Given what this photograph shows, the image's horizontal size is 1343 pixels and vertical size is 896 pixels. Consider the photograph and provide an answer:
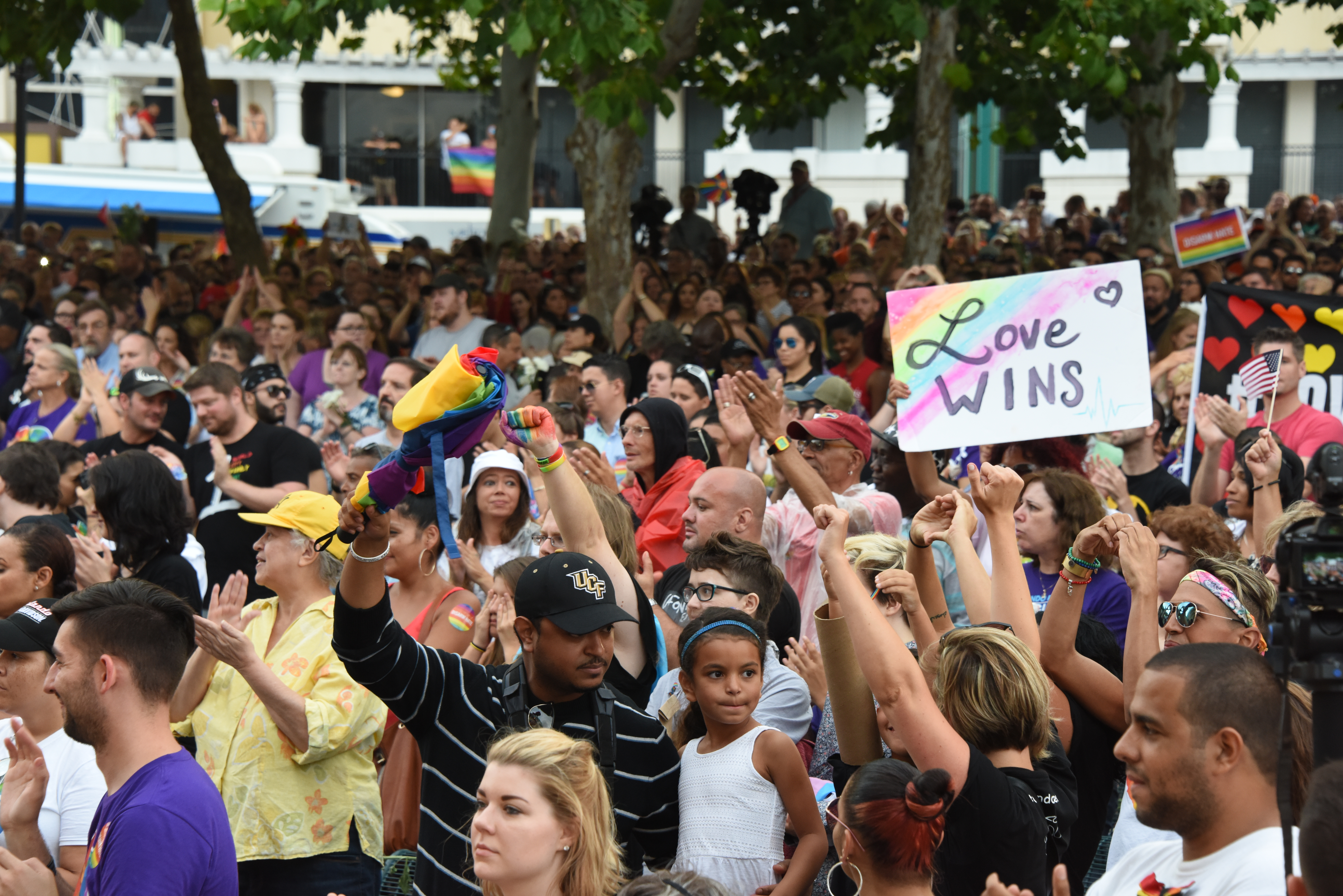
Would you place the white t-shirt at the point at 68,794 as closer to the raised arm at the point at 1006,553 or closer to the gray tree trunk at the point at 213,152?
the raised arm at the point at 1006,553

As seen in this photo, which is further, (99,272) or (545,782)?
(99,272)

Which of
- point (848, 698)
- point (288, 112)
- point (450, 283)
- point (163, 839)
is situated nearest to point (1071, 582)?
point (848, 698)

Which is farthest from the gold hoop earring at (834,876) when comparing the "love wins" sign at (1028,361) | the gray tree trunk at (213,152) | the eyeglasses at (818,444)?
the gray tree trunk at (213,152)

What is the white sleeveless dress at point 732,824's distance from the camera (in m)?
3.78

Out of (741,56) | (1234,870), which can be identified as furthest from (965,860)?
(741,56)

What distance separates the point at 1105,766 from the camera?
4305 millimetres

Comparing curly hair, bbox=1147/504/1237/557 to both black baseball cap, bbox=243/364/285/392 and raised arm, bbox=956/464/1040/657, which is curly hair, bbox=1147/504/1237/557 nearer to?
raised arm, bbox=956/464/1040/657

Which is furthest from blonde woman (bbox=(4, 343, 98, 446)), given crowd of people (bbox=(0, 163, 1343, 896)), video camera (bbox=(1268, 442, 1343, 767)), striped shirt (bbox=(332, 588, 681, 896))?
video camera (bbox=(1268, 442, 1343, 767))

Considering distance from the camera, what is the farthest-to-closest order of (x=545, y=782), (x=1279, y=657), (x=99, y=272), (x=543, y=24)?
1. (x=99, y=272)
2. (x=543, y=24)
3. (x=545, y=782)
4. (x=1279, y=657)

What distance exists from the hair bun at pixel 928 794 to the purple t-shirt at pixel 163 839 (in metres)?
1.50

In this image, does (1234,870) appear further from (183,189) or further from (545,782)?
(183,189)

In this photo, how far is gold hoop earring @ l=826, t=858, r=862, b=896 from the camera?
3.20 metres

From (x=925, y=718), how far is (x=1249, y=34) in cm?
3887

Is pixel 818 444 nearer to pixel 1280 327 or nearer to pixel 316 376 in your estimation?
pixel 1280 327
